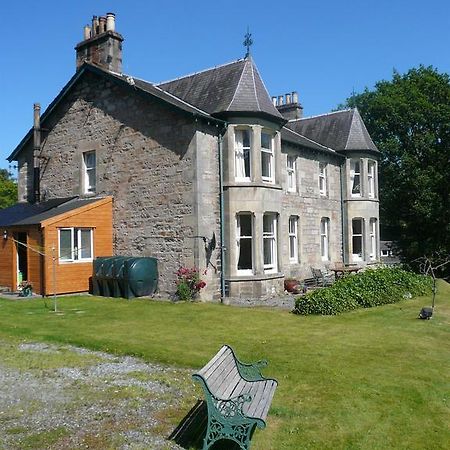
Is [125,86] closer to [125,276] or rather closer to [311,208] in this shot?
[125,276]

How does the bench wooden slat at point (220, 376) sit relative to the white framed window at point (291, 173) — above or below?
below

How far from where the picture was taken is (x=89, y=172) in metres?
22.7

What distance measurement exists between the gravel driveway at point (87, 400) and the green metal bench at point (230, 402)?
2.27 feet

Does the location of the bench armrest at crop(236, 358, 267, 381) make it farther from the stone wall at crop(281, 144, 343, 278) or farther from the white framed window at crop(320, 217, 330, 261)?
the white framed window at crop(320, 217, 330, 261)

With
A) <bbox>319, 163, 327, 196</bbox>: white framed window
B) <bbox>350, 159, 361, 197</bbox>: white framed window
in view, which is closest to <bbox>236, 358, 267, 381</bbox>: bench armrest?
<bbox>319, 163, 327, 196</bbox>: white framed window

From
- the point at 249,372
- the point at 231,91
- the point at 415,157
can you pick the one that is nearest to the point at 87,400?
the point at 249,372

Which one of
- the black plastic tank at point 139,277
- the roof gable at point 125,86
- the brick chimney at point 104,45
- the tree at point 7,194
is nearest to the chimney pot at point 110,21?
the brick chimney at point 104,45

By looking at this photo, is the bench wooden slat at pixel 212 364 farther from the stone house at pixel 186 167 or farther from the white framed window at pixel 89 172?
the white framed window at pixel 89 172

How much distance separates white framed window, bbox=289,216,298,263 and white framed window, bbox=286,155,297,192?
4.90 feet

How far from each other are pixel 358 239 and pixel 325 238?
331 centimetres

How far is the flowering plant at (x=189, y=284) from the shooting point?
17.8m

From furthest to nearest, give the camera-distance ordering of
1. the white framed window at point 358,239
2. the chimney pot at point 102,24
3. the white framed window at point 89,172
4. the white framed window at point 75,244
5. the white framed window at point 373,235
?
the white framed window at point 373,235 → the white framed window at point 358,239 → the white framed window at point 89,172 → the chimney pot at point 102,24 → the white framed window at point 75,244

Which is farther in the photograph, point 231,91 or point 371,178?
point 371,178

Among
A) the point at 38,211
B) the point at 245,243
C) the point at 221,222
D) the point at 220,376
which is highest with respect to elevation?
the point at 38,211
